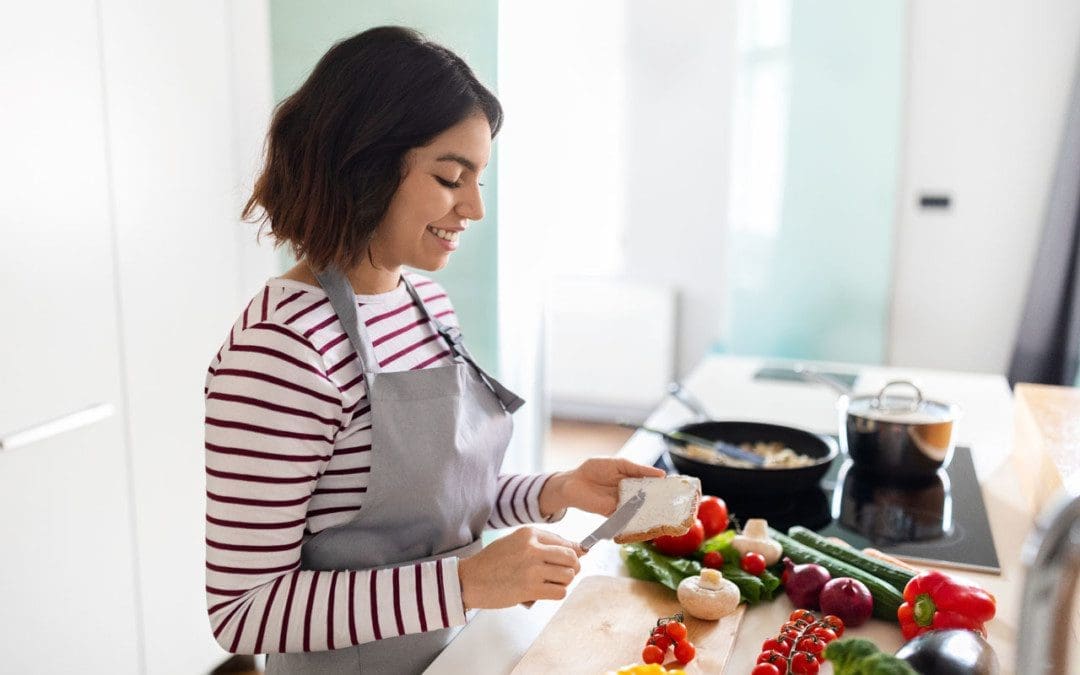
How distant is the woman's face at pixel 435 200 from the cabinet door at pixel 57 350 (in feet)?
3.10

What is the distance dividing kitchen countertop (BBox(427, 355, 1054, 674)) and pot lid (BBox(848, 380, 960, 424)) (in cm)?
17

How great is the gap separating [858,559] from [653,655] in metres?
0.37

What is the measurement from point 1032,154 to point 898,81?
0.63 metres

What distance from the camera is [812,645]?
0.98 m

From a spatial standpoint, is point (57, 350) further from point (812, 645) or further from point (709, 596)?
point (812, 645)

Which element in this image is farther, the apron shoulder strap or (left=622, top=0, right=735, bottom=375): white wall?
(left=622, top=0, right=735, bottom=375): white wall

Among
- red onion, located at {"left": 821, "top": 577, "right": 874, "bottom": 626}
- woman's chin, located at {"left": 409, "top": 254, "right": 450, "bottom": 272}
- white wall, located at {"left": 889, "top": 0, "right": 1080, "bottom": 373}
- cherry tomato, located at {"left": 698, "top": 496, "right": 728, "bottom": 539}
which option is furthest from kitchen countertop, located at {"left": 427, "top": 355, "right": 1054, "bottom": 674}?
white wall, located at {"left": 889, "top": 0, "right": 1080, "bottom": 373}

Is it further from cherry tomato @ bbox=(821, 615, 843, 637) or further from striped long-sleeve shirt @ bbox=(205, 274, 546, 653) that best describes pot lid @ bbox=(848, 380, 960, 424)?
striped long-sleeve shirt @ bbox=(205, 274, 546, 653)

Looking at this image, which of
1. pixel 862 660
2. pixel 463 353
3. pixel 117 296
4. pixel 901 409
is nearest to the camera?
pixel 862 660

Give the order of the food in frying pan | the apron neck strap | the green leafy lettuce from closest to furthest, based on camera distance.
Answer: the green leafy lettuce, the apron neck strap, the food in frying pan

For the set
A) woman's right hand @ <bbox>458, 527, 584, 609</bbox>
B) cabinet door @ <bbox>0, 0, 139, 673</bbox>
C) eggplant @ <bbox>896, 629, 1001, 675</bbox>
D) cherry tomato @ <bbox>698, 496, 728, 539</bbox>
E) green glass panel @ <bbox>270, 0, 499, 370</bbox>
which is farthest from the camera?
green glass panel @ <bbox>270, 0, 499, 370</bbox>

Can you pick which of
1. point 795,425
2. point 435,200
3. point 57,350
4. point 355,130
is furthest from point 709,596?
point 57,350

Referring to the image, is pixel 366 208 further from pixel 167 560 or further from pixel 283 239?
pixel 167 560

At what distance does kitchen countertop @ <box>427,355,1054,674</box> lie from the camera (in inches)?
41.9
